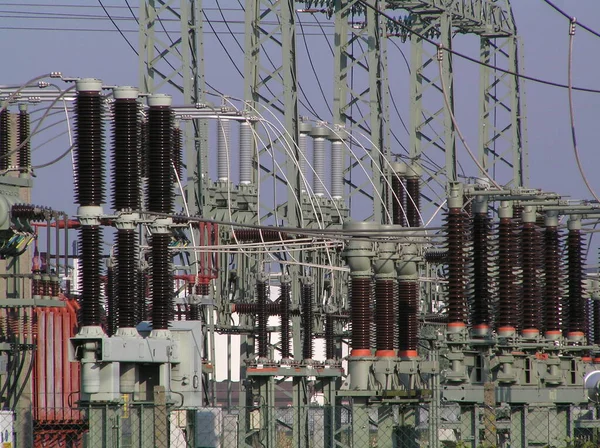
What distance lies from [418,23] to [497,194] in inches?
649

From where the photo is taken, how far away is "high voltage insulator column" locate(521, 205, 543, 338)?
55.2 ft

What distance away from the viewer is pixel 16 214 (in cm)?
1382

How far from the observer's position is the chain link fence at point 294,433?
39.8 feet

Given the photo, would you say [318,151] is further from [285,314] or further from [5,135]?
[5,135]

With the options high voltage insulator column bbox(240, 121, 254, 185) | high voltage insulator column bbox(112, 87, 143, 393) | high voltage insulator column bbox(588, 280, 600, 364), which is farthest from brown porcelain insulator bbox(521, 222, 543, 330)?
high voltage insulator column bbox(588, 280, 600, 364)

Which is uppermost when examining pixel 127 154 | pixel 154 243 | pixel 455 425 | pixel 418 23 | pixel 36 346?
pixel 418 23

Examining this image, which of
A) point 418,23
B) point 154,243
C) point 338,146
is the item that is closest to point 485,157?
point 418,23

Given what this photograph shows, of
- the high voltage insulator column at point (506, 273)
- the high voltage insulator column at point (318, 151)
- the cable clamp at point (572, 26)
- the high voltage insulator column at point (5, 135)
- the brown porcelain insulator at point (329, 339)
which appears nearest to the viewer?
the cable clamp at point (572, 26)

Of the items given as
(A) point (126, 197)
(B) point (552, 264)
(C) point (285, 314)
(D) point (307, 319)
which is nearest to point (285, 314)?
(C) point (285, 314)

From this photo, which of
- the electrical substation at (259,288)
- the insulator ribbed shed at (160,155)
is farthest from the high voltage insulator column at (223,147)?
the insulator ribbed shed at (160,155)

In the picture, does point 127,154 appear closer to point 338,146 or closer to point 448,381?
point 448,381

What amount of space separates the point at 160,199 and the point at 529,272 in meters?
5.72

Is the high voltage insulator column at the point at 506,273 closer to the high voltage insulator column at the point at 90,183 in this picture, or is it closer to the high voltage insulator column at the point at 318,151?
the high voltage insulator column at the point at 90,183

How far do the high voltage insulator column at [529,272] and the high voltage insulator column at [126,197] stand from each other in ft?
19.6
